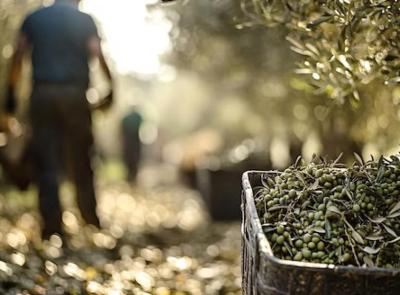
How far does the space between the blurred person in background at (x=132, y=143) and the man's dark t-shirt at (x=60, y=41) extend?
11.3 meters

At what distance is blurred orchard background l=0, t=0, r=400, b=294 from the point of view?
16.4ft

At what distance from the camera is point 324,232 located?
3.51 m

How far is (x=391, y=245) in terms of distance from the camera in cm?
344

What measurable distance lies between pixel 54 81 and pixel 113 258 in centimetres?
173

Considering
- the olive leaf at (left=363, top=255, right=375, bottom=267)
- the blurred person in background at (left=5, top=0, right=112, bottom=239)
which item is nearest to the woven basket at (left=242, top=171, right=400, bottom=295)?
the olive leaf at (left=363, top=255, right=375, bottom=267)

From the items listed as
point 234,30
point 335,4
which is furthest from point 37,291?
point 234,30

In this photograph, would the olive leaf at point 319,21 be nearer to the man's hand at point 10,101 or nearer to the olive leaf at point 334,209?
the olive leaf at point 334,209

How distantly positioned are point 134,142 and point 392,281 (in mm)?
15952

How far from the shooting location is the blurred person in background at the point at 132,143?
18875 mm

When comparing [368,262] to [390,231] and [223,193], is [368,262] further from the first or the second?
[223,193]

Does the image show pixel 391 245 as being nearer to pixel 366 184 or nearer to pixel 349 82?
pixel 366 184

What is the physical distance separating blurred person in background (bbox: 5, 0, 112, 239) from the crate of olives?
11.5ft

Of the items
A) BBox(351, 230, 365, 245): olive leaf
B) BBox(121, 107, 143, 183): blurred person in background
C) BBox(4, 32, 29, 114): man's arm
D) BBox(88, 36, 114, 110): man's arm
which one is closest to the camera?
BBox(351, 230, 365, 245): olive leaf

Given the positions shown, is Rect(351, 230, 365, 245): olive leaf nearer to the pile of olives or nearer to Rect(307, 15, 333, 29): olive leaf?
the pile of olives
